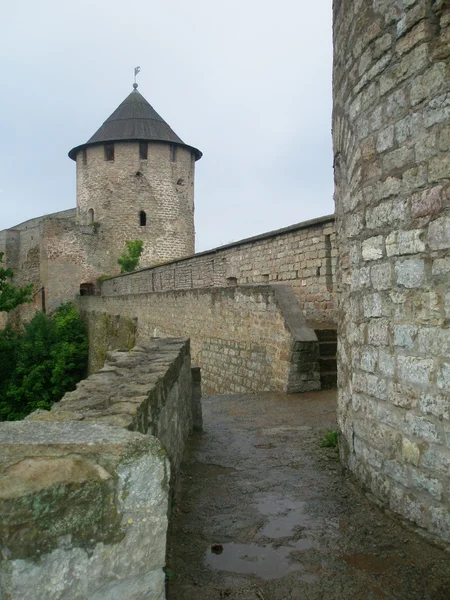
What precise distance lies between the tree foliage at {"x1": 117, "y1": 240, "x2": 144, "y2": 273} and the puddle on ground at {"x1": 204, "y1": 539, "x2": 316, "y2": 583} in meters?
28.4

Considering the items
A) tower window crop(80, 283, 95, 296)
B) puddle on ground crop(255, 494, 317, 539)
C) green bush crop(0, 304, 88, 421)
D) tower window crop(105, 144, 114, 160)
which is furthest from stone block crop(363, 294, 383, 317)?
tower window crop(105, 144, 114, 160)

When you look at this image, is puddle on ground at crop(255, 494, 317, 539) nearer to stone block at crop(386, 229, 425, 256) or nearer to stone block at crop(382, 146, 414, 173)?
stone block at crop(386, 229, 425, 256)

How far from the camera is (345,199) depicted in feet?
14.5

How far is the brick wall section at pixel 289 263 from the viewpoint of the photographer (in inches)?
378

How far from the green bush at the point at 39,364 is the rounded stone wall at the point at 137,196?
677cm

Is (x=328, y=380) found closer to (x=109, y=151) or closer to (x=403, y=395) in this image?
(x=403, y=395)

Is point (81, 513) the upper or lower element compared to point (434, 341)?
lower

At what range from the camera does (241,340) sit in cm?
1012

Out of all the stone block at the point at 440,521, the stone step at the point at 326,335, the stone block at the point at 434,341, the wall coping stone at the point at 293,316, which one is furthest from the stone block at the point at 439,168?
the stone step at the point at 326,335

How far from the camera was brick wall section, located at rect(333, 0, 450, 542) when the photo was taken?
3143mm

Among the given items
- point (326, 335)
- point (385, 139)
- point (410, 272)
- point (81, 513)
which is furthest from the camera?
point (326, 335)

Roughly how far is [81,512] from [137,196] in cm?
3281

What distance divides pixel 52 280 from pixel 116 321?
34.9ft

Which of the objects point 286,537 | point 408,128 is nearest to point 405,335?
point 408,128
